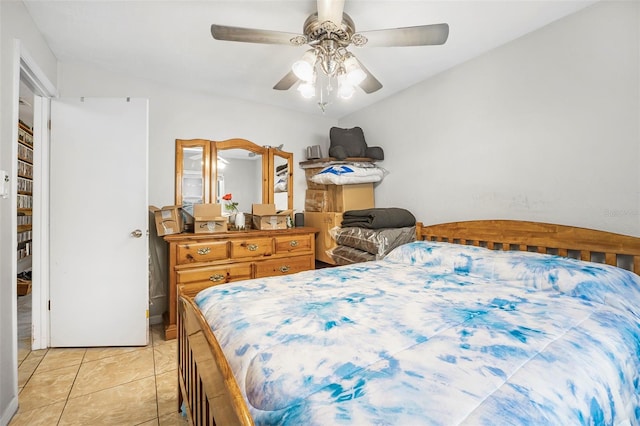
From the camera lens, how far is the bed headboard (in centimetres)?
162

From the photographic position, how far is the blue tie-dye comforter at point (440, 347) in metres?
0.65

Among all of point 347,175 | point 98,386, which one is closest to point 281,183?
point 347,175

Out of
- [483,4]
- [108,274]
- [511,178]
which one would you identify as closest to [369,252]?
[511,178]

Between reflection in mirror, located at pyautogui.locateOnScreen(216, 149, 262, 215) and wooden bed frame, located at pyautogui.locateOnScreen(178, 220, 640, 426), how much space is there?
181cm

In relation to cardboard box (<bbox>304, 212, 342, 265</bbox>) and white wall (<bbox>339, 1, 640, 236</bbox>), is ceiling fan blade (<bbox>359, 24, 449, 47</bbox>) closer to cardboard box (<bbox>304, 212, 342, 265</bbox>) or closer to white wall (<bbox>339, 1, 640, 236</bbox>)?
white wall (<bbox>339, 1, 640, 236</bbox>)

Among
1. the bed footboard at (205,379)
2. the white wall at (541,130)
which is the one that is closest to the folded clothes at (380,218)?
the white wall at (541,130)

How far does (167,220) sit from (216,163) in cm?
86

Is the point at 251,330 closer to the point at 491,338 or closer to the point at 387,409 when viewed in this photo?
the point at 387,409

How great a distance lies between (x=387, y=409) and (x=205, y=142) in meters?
3.02

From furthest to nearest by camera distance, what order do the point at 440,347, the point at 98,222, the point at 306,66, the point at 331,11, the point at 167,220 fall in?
the point at 167,220 → the point at 98,222 → the point at 306,66 → the point at 331,11 → the point at 440,347

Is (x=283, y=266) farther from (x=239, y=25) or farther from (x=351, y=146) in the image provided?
(x=239, y=25)

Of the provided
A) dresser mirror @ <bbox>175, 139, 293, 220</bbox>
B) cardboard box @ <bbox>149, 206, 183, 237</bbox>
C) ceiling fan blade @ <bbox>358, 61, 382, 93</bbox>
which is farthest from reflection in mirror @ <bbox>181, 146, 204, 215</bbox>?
ceiling fan blade @ <bbox>358, 61, 382, 93</bbox>

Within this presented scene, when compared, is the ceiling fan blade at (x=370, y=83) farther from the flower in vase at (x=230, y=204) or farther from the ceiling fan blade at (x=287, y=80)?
the flower in vase at (x=230, y=204)

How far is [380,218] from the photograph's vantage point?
2.68 meters
